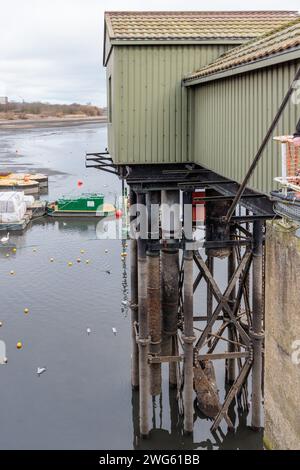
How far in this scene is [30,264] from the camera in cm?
3053

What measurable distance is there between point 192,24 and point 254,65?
5.98 metres

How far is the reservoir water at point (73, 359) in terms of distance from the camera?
14.7 metres

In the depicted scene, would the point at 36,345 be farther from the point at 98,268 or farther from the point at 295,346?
the point at 295,346

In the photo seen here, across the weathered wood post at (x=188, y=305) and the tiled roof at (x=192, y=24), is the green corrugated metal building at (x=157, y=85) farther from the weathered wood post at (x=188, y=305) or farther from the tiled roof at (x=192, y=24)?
the weathered wood post at (x=188, y=305)

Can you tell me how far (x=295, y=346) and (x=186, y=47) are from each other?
8710 mm

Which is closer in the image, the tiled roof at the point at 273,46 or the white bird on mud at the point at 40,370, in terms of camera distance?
the tiled roof at the point at 273,46

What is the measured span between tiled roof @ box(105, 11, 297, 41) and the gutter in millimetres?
1841

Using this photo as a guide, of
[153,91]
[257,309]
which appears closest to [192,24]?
[153,91]

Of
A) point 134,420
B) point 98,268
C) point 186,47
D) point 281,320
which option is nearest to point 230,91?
point 186,47

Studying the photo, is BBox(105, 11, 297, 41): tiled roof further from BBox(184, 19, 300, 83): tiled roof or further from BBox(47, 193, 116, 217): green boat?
BBox(47, 193, 116, 217): green boat

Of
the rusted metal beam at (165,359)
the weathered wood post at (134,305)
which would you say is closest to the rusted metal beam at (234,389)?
the rusted metal beam at (165,359)

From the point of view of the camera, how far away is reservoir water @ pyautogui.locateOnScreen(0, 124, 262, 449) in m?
14.7

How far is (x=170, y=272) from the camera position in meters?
15.1

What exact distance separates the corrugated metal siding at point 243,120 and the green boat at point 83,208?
97.3ft
